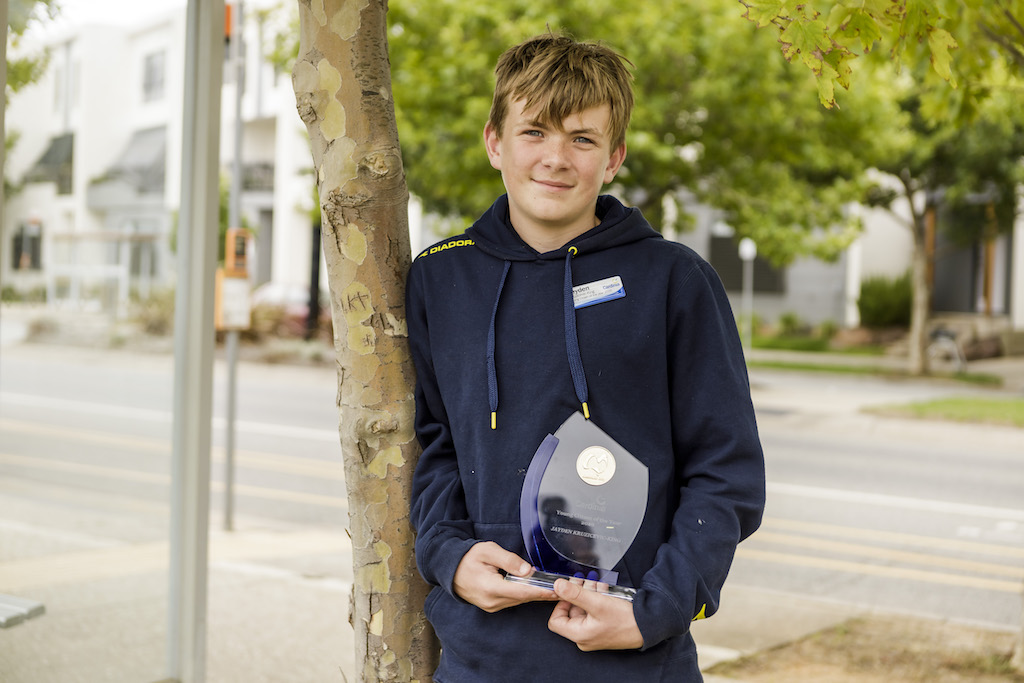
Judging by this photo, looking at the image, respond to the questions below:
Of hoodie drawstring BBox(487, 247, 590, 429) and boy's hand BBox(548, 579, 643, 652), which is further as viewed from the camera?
hoodie drawstring BBox(487, 247, 590, 429)

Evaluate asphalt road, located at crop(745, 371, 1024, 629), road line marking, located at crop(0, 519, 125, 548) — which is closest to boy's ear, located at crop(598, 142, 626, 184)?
road line marking, located at crop(0, 519, 125, 548)

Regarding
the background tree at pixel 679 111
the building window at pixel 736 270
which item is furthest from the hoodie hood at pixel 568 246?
the building window at pixel 736 270

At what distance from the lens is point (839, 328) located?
29141 millimetres

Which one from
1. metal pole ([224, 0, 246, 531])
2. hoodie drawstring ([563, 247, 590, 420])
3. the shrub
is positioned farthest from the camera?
the shrub

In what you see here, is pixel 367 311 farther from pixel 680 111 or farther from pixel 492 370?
pixel 680 111

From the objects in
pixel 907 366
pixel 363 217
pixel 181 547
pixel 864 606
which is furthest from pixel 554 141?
pixel 907 366

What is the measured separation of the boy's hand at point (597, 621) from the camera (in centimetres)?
160

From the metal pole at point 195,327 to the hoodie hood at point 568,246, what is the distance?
1763 millimetres

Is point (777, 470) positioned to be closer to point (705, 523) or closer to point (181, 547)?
point (181, 547)

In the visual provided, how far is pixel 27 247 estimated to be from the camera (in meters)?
3.51

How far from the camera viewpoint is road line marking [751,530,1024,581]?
698 cm

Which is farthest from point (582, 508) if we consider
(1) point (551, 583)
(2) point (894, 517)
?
(2) point (894, 517)

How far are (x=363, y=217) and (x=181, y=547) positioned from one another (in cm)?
195

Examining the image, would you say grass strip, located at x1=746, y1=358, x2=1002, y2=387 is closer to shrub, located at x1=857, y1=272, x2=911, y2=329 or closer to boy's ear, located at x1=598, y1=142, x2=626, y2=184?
shrub, located at x1=857, y1=272, x2=911, y2=329
